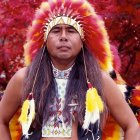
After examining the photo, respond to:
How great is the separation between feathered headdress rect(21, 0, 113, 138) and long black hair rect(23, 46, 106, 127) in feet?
0.15

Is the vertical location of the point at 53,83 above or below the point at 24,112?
above

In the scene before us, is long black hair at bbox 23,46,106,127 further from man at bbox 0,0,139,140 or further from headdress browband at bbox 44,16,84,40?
headdress browband at bbox 44,16,84,40

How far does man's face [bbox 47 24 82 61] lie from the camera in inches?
111

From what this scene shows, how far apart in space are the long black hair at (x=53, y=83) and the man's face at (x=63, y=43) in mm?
87

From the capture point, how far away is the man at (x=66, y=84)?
2.84 meters

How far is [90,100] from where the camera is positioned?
2.83m

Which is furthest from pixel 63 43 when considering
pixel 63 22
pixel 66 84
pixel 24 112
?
pixel 24 112

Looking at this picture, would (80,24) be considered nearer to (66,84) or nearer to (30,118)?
(66,84)

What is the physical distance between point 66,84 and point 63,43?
0.86 feet

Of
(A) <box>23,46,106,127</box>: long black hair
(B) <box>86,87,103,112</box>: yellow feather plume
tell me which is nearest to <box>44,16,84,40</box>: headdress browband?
(A) <box>23,46,106,127</box>: long black hair

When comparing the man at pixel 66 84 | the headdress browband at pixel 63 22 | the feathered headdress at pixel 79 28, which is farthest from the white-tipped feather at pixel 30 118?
the headdress browband at pixel 63 22

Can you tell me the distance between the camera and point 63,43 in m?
2.81

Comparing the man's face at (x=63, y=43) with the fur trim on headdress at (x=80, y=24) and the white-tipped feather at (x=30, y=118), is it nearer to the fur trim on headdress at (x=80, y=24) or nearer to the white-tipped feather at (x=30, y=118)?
the fur trim on headdress at (x=80, y=24)

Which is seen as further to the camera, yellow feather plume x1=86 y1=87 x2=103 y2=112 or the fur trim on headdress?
the fur trim on headdress
